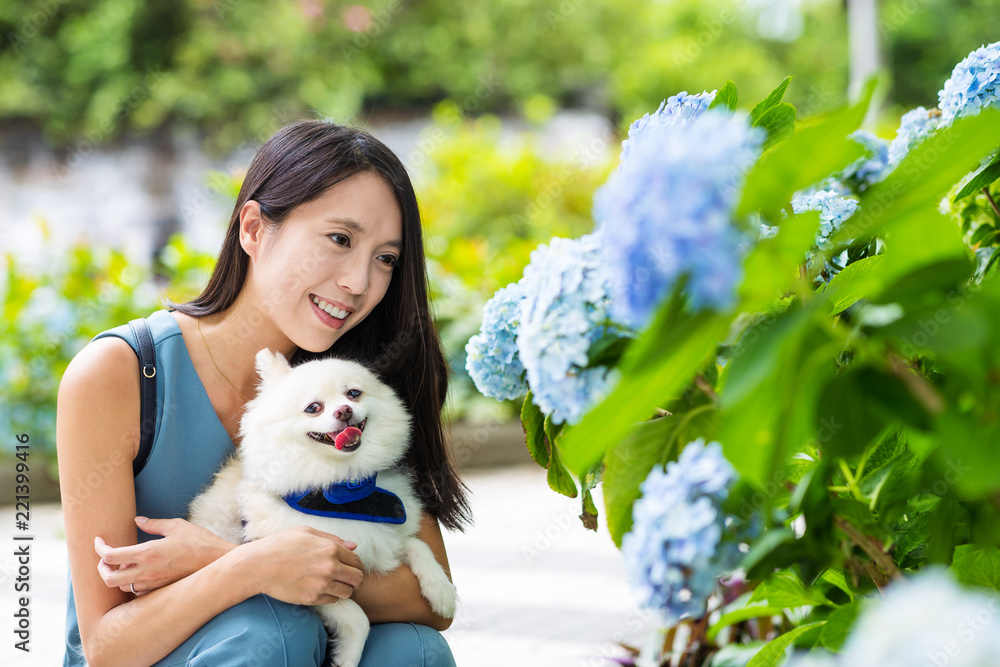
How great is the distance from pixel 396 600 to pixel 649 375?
1028 mm

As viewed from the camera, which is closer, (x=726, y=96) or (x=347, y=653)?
(x=726, y=96)

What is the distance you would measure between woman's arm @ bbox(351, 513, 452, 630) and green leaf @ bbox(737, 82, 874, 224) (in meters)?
1.08

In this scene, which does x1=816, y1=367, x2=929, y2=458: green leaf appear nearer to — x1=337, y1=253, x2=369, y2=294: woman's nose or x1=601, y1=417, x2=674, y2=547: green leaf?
x1=601, y1=417, x2=674, y2=547: green leaf

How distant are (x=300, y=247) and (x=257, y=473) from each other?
1.35ft

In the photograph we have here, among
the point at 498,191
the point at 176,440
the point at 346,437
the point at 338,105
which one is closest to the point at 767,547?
the point at 346,437

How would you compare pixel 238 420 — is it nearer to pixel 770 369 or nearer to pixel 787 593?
pixel 787 593

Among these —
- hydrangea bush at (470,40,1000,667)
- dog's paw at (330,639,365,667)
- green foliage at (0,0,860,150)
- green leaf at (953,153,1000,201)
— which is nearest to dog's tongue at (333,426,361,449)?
dog's paw at (330,639,365,667)

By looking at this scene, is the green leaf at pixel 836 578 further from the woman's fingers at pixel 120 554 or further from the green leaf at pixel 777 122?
the woman's fingers at pixel 120 554

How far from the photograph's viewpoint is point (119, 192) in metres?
10.4

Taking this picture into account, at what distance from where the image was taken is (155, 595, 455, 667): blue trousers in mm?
1276

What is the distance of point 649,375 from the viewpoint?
22.4 inches

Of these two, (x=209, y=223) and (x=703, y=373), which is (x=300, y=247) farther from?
(x=209, y=223)

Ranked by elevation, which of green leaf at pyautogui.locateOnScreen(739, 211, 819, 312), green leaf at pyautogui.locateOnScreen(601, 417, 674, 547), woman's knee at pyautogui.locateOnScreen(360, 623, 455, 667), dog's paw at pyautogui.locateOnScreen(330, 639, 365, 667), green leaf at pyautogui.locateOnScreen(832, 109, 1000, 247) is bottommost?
woman's knee at pyautogui.locateOnScreen(360, 623, 455, 667)

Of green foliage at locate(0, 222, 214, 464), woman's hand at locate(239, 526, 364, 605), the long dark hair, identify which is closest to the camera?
woman's hand at locate(239, 526, 364, 605)
